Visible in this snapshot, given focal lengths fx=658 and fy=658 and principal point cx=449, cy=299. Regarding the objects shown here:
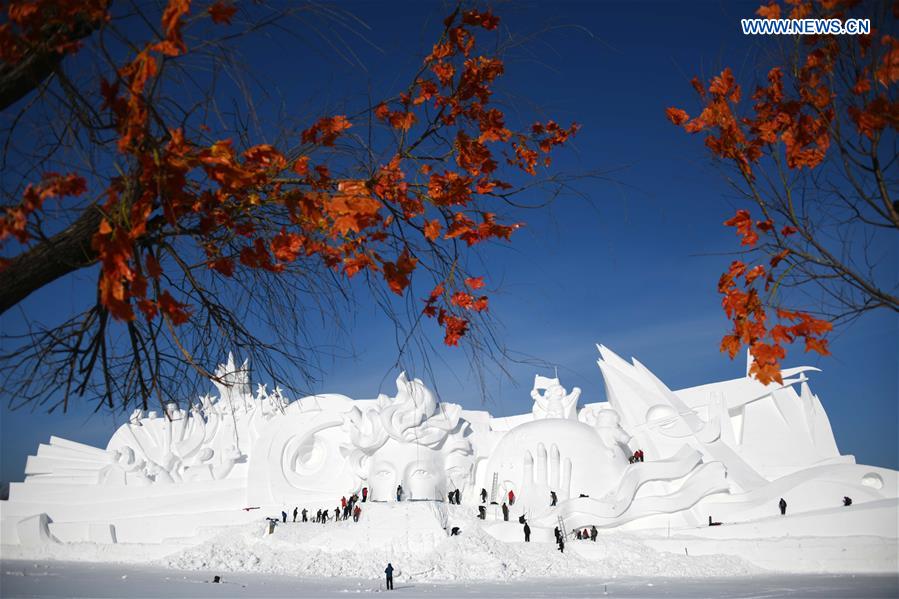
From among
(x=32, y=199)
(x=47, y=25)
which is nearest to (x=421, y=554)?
(x=32, y=199)

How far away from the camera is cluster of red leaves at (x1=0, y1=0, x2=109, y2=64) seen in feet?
6.31

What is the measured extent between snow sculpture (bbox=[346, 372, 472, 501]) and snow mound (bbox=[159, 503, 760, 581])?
2.07m

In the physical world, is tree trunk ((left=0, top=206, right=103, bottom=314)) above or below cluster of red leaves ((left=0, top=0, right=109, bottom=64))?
below

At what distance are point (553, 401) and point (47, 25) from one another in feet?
60.7

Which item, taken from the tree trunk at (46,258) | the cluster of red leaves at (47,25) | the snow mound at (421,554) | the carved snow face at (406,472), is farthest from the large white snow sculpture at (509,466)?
the cluster of red leaves at (47,25)

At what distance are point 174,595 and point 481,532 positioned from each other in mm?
6931

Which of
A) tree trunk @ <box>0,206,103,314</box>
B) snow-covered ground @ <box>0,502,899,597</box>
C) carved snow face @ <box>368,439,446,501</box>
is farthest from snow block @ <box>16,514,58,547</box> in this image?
tree trunk @ <box>0,206,103,314</box>

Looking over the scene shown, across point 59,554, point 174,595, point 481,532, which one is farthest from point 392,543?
point 59,554

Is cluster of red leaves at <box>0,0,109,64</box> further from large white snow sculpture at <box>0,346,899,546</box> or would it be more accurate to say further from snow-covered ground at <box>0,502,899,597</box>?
large white snow sculpture at <box>0,346,899,546</box>

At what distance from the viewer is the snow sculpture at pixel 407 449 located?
717 inches

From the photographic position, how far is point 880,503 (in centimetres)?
1323

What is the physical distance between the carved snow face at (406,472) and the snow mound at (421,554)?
1862 millimetres

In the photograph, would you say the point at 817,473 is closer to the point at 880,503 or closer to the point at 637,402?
the point at 880,503

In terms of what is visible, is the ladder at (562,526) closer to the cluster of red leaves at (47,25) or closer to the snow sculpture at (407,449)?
the snow sculpture at (407,449)
